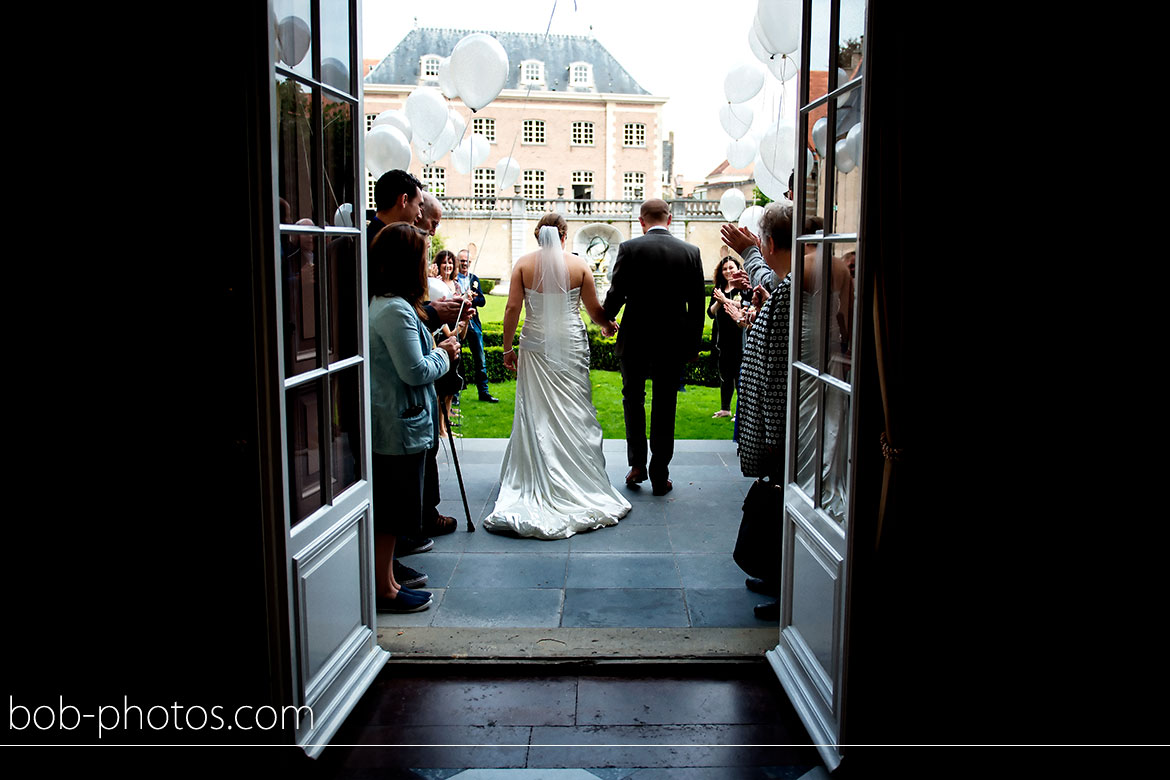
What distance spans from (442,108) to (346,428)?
478 centimetres

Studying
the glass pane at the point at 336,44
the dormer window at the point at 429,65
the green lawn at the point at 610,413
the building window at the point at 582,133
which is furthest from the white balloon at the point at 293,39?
the building window at the point at 582,133

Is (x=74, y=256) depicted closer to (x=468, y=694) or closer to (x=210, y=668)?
(x=210, y=668)

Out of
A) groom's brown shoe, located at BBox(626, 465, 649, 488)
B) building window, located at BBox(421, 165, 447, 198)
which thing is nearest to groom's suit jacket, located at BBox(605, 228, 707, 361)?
groom's brown shoe, located at BBox(626, 465, 649, 488)

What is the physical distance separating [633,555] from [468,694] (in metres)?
1.54

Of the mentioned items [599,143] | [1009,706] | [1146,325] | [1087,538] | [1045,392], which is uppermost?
[599,143]

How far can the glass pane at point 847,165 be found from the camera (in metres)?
2.26

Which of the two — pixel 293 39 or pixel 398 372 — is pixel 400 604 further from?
pixel 293 39

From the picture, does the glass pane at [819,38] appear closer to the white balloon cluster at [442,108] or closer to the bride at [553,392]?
the bride at [553,392]

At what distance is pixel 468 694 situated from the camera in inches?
112

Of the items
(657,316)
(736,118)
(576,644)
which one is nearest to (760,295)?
(657,316)

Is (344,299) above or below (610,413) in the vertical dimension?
above

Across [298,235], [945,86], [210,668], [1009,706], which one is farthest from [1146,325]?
[210,668]

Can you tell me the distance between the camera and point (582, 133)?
3894 cm

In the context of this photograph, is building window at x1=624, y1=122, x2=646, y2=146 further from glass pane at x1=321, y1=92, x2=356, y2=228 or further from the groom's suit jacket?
glass pane at x1=321, y1=92, x2=356, y2=228
